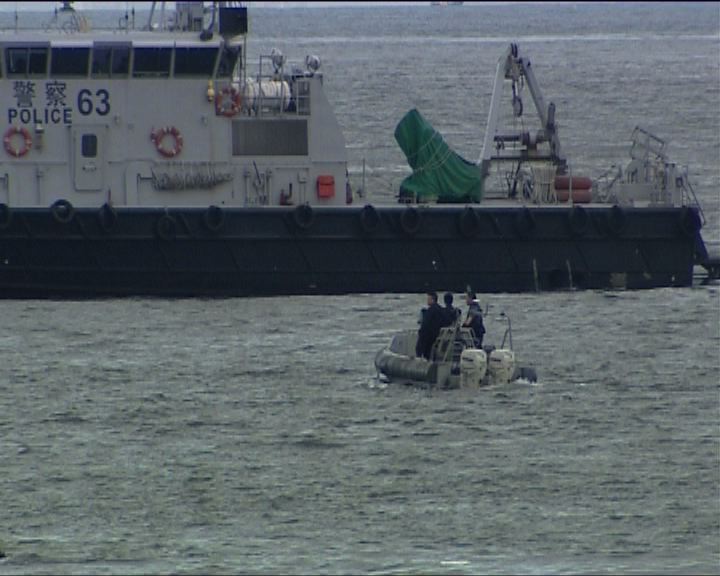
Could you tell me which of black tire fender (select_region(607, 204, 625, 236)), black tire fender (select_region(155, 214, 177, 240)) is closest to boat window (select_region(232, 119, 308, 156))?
black tire fender (select_region(155, 214, 177, 240))

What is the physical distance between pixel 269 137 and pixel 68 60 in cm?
389

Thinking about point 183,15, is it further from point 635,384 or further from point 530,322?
point 635,384

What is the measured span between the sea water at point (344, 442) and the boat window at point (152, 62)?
13.6 feet

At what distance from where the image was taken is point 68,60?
131ft

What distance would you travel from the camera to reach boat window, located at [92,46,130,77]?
131 feet

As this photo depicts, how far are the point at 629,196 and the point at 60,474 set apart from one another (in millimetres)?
17242

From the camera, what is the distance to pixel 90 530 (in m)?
25.1

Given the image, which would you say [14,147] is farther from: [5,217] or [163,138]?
[163,138]

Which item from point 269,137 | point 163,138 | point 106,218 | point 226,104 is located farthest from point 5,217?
point 269,137

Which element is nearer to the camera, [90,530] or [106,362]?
[90,530]

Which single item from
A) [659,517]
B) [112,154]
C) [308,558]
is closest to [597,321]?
[112,154]

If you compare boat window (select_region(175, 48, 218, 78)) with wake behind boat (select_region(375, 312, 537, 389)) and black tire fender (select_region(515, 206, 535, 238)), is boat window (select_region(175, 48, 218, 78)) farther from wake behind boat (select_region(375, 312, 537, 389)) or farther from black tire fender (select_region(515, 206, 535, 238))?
wake behind boat (select_region(375, 312, 537, 389))

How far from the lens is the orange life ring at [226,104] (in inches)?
1576

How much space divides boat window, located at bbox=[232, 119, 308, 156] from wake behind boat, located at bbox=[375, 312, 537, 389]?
7.84 m
